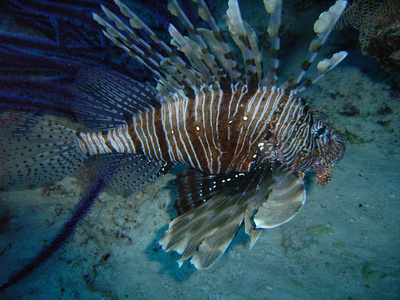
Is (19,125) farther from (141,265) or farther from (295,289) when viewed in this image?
(295,289)

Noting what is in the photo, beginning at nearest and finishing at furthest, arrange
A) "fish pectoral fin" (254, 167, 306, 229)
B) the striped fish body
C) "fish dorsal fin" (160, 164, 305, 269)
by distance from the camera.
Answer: "fish pectoral fin" (254, 167, 306, 229)
"fish dorsal fin" (160, 164, 305, 269)
the striped fish body

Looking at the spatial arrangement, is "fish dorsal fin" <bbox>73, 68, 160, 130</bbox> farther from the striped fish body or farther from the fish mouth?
the fish mouth

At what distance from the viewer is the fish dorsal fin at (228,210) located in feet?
6.00

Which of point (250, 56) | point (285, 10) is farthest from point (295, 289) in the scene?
point (285, 10)

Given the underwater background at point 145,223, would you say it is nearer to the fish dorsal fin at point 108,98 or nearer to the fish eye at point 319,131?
the fish dorsal fin at point 108,98

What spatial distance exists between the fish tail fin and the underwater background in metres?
0.65

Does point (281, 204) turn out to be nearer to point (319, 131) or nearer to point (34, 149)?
point (319, 131)

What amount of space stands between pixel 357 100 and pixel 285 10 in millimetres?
3037

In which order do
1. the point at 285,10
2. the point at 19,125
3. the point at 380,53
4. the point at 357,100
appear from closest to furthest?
1. the point at 19,125
2. the point at 380,53
3. the point at 357,100
4. the point at 285,10

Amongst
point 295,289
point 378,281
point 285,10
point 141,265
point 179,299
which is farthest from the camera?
point 285,10

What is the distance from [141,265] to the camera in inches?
122

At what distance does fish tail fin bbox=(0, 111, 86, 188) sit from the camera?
289 cm

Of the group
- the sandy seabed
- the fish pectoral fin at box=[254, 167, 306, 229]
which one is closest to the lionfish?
the fish pectoral fin at box=[254, 167, 306, 229]

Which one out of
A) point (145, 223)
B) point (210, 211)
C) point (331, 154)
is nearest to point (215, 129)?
point (210, 211)
